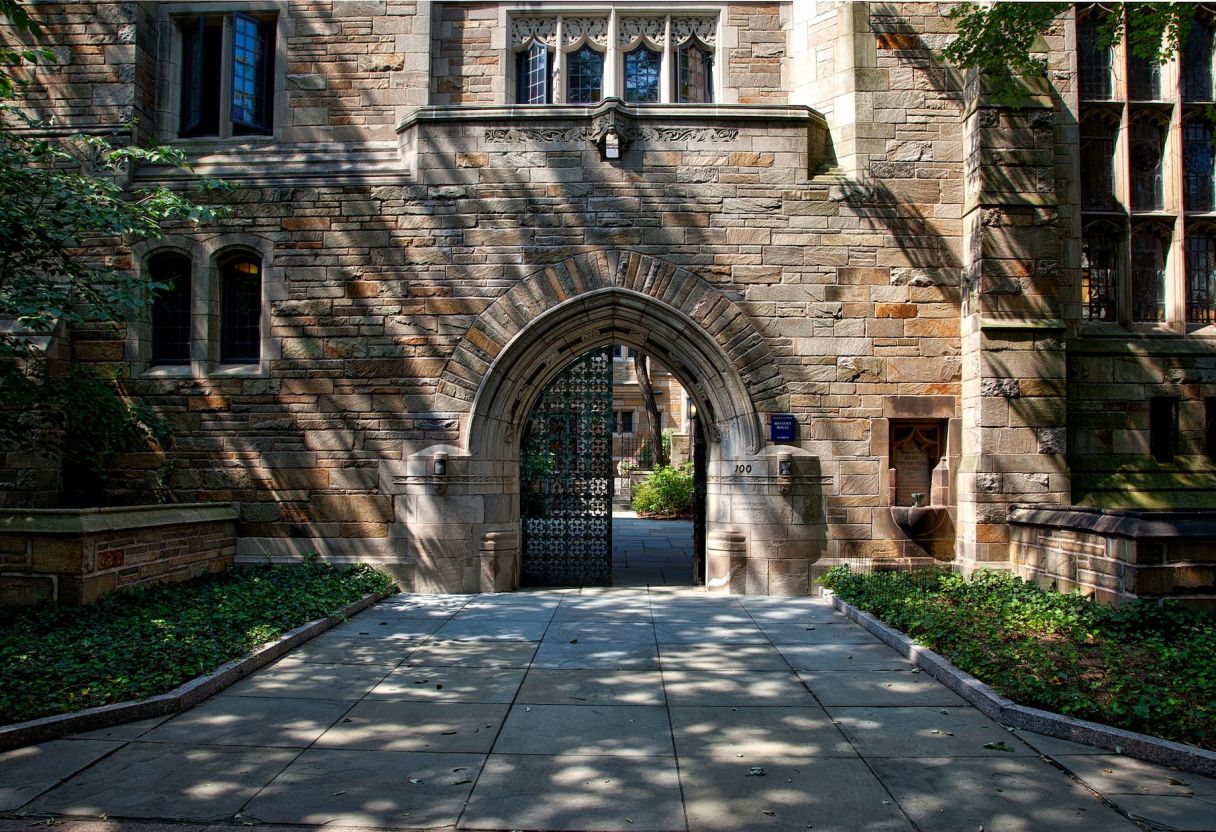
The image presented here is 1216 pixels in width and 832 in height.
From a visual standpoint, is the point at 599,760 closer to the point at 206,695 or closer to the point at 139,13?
the point at 206,695

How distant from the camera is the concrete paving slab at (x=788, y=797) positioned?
127 inches

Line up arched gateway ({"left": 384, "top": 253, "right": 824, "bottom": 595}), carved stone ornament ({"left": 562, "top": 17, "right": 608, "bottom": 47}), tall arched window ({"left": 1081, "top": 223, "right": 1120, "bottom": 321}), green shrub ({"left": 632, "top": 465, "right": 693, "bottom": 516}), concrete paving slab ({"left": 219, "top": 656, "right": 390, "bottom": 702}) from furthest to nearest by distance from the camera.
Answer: green shrub ({"left": 632, "top": 465, "right": 693, "bottom": 516}) → carved stone ornament ({"left": 562, "top": 17, "right": 608, "bottom": 47}) → tall arched window ({"left": 1081, "top": 223, "right": 1120, "bottom": 321}) → arched gateway ({"left": 384, "top": 253, "right": 824, "bottom": 595}) → concrete paving slab ({"left": 219, "top": 656, "right": 390, "bottom": 702})

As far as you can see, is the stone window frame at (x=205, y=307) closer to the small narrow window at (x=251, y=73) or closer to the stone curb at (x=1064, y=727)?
the small narrow window at (x=251, y=73)

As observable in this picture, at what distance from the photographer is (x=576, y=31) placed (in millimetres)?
9344

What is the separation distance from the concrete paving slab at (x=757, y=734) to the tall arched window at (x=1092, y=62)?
8.53 m

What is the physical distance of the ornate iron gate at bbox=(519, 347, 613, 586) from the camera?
30.8 feet

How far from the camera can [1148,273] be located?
8.73 m

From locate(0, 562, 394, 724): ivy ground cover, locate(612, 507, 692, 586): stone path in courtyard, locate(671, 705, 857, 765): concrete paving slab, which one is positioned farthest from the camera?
locate(612, 507, 692, 586): stone path in courtyard

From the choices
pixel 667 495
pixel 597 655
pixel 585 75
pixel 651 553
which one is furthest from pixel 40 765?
pixel 667 495

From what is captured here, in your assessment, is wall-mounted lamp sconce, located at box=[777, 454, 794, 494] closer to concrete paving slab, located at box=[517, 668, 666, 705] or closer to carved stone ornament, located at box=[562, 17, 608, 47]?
concrete paving slab, located at box=[517, 668, 666, 705]

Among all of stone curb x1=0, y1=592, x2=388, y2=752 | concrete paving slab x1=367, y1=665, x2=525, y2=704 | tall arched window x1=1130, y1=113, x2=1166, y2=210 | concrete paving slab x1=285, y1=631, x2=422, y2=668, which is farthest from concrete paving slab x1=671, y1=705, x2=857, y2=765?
tall arched window x1=1130, y1=113, x2=1166, y2=210

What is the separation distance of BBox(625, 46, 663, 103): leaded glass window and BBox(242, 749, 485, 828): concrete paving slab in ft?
26.6

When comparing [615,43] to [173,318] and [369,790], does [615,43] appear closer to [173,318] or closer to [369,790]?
[173,318]

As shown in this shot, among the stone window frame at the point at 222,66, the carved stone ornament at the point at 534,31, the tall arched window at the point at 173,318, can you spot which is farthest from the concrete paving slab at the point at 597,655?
the carved stone ornament at the point at 534,31
